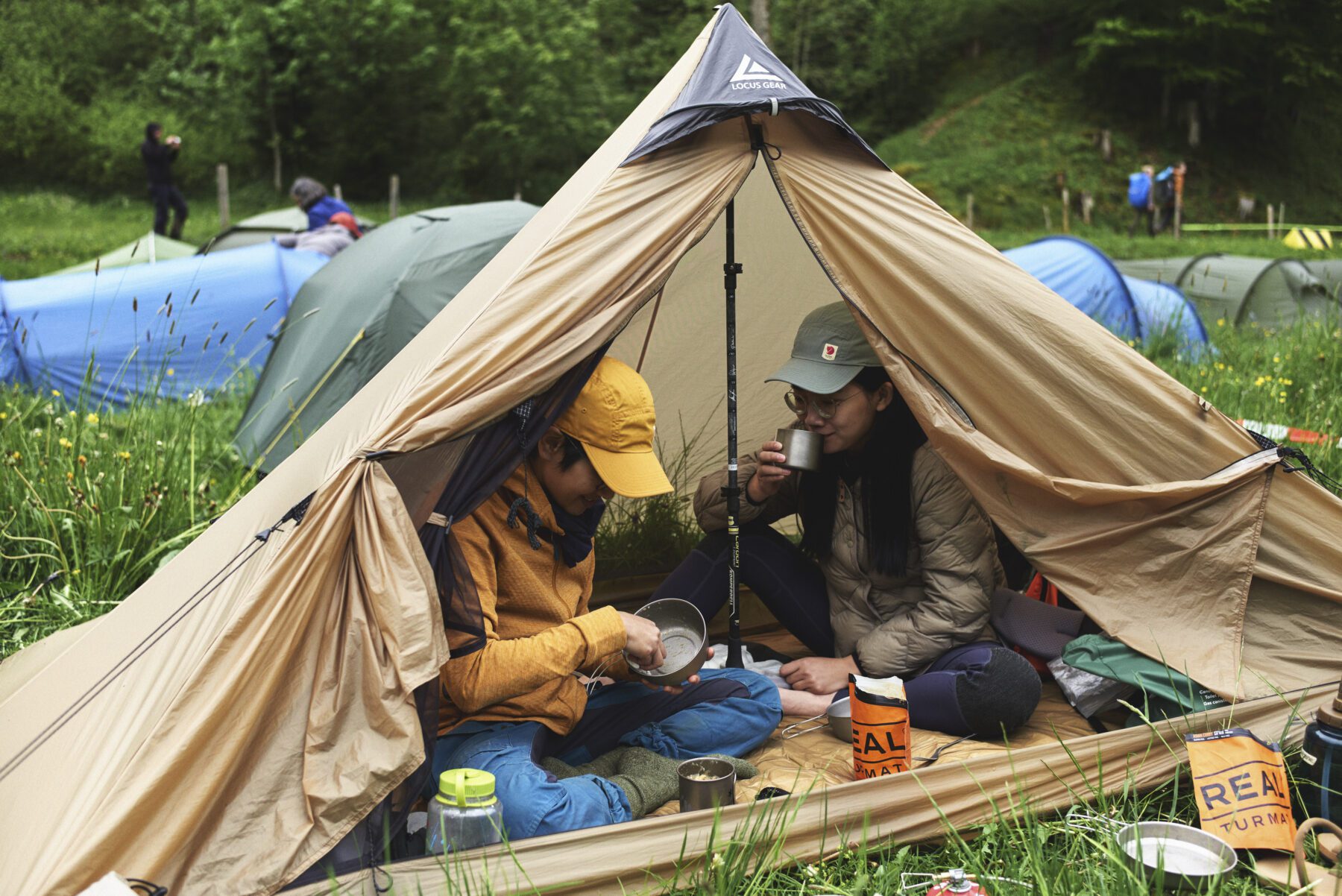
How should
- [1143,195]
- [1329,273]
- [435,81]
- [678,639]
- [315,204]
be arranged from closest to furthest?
[678,639] → [1329,273] → [315,204] → [1143,195] → [435,81]

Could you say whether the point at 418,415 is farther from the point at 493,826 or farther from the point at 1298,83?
the point at 1298,83

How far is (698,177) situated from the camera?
2.64 metres

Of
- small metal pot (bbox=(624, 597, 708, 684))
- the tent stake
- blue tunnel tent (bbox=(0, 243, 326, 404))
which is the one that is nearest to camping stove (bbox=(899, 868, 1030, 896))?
small metal pot (bbox=(624, 597, 708, 684))

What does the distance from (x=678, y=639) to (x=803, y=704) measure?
0.43 meters

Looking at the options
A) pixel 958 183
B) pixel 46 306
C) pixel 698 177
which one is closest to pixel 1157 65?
pixel 958 183

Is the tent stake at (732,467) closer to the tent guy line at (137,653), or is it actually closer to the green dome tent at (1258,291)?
the tent guy line at (137,653)

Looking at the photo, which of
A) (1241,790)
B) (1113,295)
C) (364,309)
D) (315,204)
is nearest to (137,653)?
(1241,790)

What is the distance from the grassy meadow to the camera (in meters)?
2.27

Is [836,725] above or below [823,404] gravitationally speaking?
below

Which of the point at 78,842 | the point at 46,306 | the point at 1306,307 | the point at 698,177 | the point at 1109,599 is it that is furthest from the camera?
the point at 1306,307

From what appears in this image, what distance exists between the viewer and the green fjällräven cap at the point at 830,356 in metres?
2.96

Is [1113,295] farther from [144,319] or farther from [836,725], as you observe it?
[144,319]

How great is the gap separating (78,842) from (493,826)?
71cm

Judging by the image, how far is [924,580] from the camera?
303 centimetres
